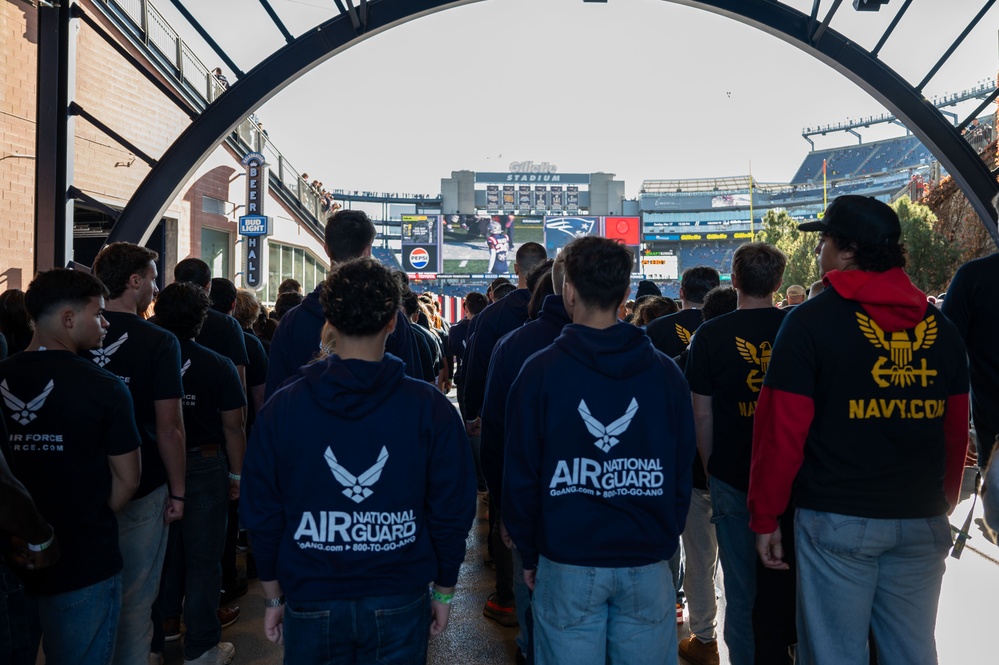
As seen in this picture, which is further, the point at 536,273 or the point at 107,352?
the point at 536,273

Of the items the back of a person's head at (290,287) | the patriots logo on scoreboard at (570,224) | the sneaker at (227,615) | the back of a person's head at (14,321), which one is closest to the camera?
the back of a person's head at (14,321)

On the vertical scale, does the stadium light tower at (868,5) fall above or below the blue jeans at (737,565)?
above

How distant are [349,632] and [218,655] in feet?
7.13

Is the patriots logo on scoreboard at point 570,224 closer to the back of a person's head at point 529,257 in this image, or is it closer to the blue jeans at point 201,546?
the back of a person's head at point 529,257

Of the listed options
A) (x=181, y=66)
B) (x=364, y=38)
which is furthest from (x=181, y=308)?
(x=181, y=66)

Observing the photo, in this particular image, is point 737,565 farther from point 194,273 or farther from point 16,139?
point 16,139

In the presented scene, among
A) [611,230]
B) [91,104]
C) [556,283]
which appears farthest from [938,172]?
[556,283]

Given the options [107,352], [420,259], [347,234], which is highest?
[420,259]

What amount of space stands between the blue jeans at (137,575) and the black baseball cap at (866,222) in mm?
3182

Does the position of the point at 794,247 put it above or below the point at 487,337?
above

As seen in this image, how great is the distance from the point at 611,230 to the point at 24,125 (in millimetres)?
49479

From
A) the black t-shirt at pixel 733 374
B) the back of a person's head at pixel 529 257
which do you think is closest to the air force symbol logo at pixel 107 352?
the back of a person's head at pixel 529 257

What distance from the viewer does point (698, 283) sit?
5.16m

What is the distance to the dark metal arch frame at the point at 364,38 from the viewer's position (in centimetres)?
668
